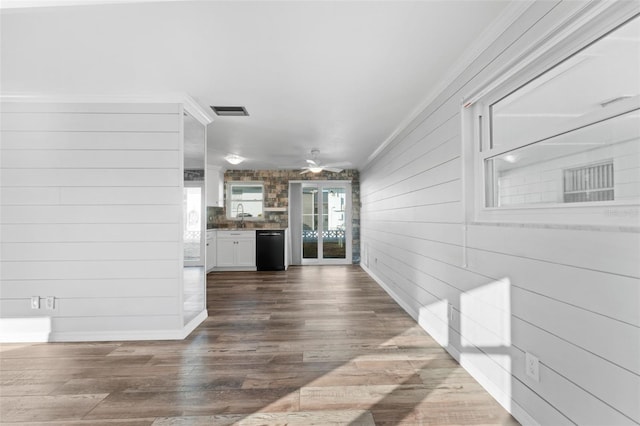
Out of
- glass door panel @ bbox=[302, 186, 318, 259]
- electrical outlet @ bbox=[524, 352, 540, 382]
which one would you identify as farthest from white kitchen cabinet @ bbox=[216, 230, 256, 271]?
electrical outlet @ bbox=[524, 352, 540, 382]

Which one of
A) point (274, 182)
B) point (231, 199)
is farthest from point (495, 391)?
point (231, 199)

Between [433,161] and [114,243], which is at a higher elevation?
[433,161]

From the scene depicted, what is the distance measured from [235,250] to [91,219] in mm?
4475

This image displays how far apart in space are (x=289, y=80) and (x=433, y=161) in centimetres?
163

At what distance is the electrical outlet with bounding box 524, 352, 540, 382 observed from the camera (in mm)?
→ 1820

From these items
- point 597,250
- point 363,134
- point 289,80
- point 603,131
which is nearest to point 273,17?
point 289,80

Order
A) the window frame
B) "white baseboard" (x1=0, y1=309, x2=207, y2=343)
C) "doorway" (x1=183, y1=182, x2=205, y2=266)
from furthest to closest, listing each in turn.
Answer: the window frame → "doorway" (x1=183, y1=182, x2=205, y2=266) → "white baseboard" (x1=0, y1=309, x2=207, y2=343)

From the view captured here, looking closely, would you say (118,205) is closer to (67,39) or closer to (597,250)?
(67,39)

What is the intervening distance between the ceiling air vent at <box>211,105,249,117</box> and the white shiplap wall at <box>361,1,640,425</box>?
210 cm

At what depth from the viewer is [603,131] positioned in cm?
147

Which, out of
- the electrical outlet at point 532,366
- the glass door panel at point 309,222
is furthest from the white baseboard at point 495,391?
the glass door panel at point 309,222

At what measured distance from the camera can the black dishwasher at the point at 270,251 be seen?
770cm

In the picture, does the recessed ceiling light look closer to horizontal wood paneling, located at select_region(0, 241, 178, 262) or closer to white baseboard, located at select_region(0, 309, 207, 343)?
horizontal wood paneling, located at select_region(0, 241, 178, 262)

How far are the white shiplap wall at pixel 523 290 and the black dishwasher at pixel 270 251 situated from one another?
4.32 m
